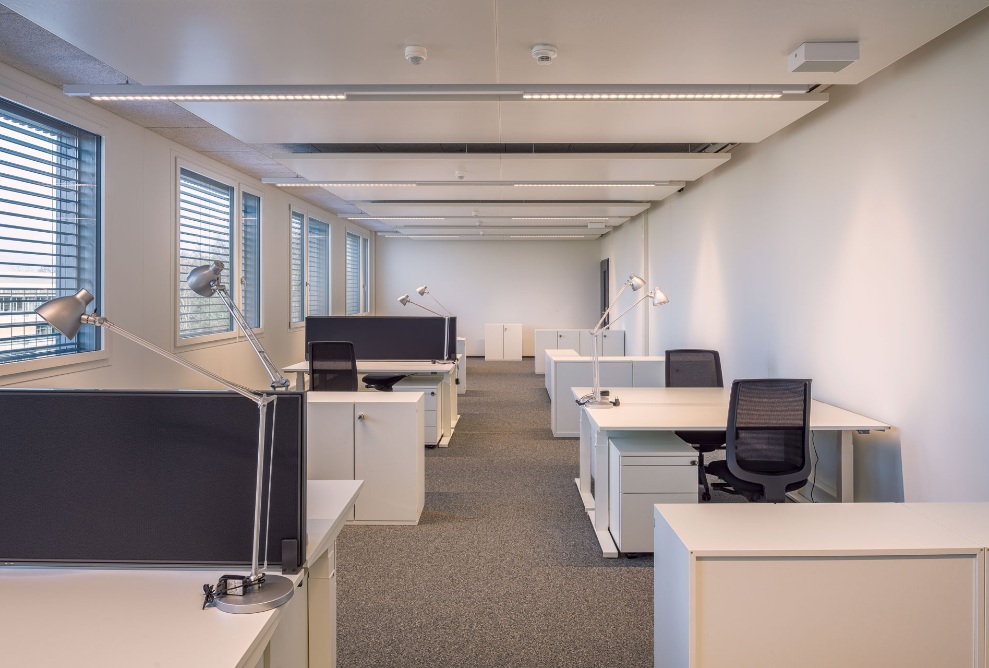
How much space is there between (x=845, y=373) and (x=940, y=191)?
1.27 m

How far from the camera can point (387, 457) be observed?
150 inches

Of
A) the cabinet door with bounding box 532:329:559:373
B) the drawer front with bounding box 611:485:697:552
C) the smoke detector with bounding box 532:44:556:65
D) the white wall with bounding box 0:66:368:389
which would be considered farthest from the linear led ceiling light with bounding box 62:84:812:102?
the cabinet door with bounding box 532:329:559:373

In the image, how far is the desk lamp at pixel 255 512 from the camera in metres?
1.29

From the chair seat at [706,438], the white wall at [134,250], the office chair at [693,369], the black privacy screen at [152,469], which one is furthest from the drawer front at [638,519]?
the white wall at [134,250]

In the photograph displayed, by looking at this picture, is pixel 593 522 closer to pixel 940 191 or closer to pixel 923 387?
pixel 923 387

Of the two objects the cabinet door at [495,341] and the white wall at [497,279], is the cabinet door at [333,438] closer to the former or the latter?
the cabinet door at [495,341]

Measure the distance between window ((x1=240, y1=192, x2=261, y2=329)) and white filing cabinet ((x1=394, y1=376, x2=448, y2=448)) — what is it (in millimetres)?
2622

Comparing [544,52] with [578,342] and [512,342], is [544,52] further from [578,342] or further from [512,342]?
[512,342]

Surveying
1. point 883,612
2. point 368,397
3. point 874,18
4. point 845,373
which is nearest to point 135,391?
point 883,612

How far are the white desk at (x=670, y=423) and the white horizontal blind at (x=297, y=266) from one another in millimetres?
5775

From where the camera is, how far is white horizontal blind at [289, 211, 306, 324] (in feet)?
28.7

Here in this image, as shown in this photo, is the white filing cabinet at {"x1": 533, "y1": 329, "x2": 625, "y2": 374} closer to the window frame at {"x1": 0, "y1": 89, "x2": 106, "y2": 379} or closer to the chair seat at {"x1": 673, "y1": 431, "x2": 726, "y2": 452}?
the chair seat at {"x1": 673, "y1": 431, "x2": 726, "y2": 452}

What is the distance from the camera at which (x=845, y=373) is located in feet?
12.9

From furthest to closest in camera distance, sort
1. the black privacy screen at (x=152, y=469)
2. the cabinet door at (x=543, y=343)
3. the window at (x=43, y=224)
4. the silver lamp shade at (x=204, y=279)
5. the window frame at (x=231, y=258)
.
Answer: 1. the cabinet door at (x=543, y=343)
2. the window frame at (x=231, y=258)
3. the window at (x=43, y=224)
4. the silver lamp shade at (x=204, y=279)
5. the black privacy screen at (x=152, y=469)
